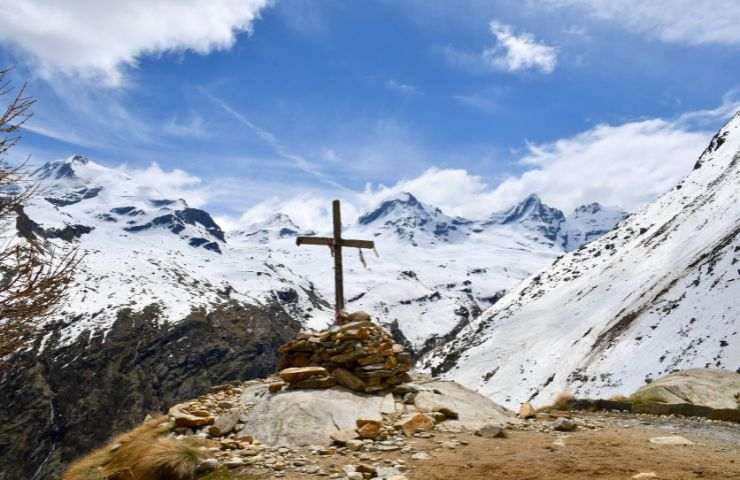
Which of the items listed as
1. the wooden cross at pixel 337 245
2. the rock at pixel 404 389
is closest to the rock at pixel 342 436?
the rock at pixel 404 389

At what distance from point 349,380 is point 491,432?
5087mm

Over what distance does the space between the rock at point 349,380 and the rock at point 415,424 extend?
264 cm

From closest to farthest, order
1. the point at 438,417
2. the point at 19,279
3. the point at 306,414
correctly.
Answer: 1. the point at 19,279
2. the point at 306,414
3. the point at 438,417

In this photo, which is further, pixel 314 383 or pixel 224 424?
pixel 314 383

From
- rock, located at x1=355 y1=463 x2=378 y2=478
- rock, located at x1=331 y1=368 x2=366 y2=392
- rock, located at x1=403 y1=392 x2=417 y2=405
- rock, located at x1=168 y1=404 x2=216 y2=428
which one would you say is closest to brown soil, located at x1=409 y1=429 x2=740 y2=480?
rock, located at x1=355 y1=463 x2=378 y2=478

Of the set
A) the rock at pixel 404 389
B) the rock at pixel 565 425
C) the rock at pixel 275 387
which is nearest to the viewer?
the rock at pixel 565 425

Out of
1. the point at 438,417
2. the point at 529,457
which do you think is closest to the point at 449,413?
the point at 438,417

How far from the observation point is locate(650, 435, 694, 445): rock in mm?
12898

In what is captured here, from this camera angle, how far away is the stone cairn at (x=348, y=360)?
57.5 ft

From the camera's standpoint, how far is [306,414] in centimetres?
1515

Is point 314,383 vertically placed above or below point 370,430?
above

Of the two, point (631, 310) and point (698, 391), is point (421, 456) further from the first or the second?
point (631, 310)

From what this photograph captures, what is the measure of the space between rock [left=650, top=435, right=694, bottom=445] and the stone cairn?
8106 mm

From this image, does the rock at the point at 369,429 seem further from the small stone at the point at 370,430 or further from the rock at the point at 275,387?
the rock at the point at 275,387
